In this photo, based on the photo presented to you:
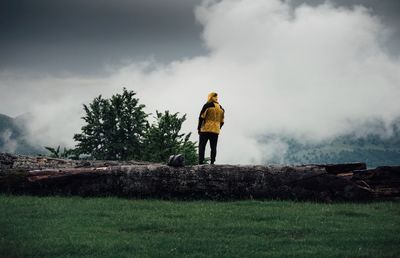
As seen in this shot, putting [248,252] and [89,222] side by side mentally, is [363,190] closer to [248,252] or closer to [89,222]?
[248,252]

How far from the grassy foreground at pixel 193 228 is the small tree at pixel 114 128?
3174 cm

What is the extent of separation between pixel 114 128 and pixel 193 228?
1476 inches

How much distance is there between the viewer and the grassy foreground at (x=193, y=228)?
11.2 meters

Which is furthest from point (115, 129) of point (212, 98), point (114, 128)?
point (212, 98)

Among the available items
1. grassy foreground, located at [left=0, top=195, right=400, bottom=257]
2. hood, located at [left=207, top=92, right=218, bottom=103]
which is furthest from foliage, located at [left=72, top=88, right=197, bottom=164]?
grassy foreground, located at [left=0, top=195, right=400, bottom=257]

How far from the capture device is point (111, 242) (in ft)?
38.8

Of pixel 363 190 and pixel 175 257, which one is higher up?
pixel 363 190

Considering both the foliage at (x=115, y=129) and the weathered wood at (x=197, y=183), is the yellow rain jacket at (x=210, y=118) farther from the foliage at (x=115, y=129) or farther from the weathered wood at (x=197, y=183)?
the foliage at (x=115, y=129)

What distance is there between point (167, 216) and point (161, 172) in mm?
4448

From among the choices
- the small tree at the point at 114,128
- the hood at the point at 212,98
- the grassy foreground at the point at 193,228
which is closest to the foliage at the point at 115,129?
the small tree at the point at 114,128

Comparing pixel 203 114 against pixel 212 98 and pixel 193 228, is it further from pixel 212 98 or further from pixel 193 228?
pixel 193 228

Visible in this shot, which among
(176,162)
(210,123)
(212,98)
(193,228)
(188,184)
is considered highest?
(212,98)

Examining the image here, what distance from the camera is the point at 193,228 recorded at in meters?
13.5

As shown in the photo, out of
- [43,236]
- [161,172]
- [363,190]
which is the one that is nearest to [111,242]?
[43,236]
